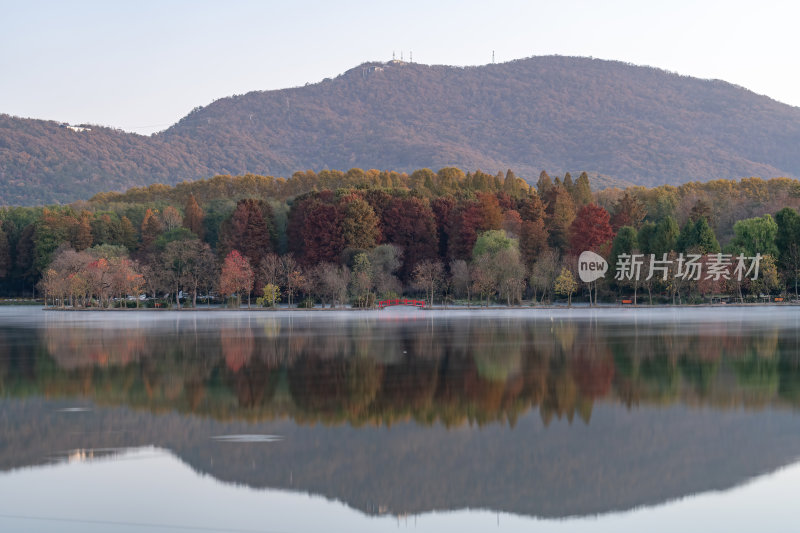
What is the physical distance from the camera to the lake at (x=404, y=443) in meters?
10.6

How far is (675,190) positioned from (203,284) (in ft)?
208

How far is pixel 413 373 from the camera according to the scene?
22.5 metres

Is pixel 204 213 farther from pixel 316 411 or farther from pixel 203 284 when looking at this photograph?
pixel 316 411

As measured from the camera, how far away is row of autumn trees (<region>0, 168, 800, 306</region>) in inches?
2938

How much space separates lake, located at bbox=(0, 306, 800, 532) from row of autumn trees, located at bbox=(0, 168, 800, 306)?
49333 mm

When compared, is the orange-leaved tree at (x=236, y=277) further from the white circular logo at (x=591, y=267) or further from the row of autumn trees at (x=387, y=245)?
the white circular logo at (x=591, y=267)

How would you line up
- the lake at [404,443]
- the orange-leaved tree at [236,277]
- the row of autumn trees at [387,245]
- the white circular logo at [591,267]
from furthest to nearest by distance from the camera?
the orange-leaved tree at [236,277] → the white circular logo at [591,267] → the row of autumn trees at [387,245] → the lake at [404,443]

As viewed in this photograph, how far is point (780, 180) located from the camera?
11269 centimetres

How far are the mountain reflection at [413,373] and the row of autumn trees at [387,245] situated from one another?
37.6m

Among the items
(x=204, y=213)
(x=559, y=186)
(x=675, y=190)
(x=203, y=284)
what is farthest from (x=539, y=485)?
(x=675, y=190)

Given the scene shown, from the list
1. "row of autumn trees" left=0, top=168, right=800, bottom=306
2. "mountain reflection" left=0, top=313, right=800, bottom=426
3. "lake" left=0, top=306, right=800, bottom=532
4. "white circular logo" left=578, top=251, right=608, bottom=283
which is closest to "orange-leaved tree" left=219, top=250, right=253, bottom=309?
"row of autumn trees" left=0, top=168, right=800, bottom=306

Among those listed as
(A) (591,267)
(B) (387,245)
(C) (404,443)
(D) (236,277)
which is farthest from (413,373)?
(B) (387,245)

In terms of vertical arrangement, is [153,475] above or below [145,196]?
below

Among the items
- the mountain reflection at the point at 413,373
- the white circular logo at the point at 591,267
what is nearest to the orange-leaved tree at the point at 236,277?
the white circular logo at the point at 591,267
